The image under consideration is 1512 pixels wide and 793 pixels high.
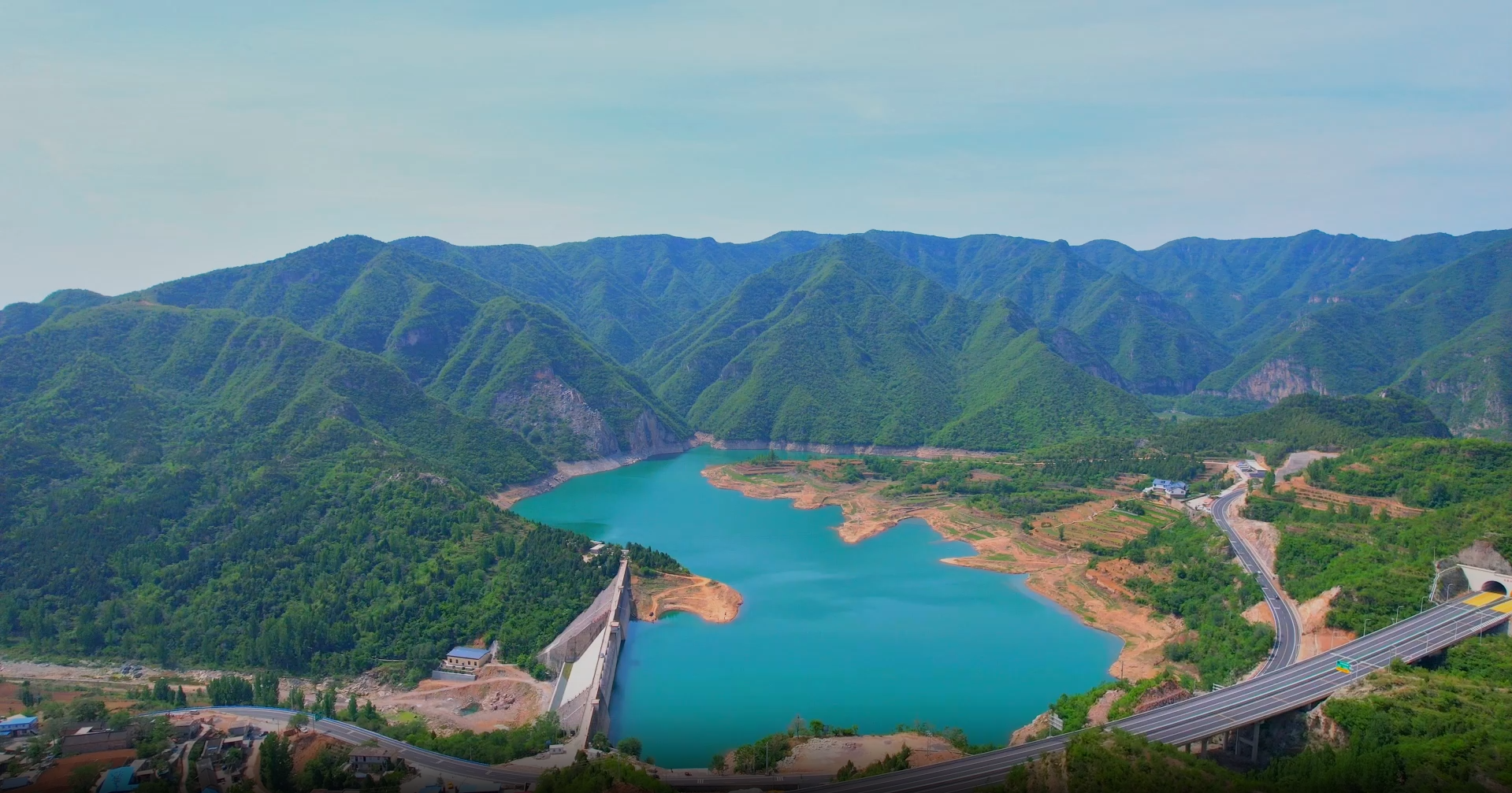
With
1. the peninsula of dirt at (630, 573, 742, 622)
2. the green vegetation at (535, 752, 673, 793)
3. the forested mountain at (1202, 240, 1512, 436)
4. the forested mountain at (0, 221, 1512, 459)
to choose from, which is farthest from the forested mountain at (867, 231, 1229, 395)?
the green vegetation at (535, 752, 673, 793)

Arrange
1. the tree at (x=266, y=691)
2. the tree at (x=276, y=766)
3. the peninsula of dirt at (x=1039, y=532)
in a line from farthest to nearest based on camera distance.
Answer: the peninsula of dirt at (x=1039, y=532), the tree at (x=266, y=691), the tree at (x=276, y=766)

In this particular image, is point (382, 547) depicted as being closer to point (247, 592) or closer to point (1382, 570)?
point (247, 592)

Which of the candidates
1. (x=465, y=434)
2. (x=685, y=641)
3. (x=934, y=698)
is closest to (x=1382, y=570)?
(x=934, y=698)

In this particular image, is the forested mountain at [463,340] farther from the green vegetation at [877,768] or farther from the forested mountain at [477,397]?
the green vegetation at [877,768]

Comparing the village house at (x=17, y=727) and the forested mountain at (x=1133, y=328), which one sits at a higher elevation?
the forested mountain at (x=1133, y=328)

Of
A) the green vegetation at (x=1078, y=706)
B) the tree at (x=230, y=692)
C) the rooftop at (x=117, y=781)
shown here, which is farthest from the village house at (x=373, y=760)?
the green vegetation at (x=1078, y=706)

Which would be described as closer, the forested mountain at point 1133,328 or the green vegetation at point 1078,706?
the green vegetation at point 1078,706

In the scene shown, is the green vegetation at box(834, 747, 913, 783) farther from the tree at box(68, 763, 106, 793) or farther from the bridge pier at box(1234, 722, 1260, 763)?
the tree at box(68, 763, 106, 793)
